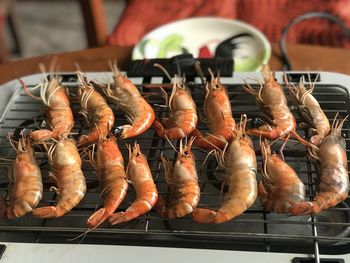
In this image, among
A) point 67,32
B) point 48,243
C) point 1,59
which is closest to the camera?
point 48,243

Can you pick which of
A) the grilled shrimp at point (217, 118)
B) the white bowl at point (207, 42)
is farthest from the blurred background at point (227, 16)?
the grilled shrimp at point (217, 118)

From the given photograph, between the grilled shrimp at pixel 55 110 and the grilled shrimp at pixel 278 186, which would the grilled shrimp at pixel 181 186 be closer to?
the grilled shrimp at pixel 278 186

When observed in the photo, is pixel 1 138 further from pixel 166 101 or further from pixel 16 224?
pixel 166 101

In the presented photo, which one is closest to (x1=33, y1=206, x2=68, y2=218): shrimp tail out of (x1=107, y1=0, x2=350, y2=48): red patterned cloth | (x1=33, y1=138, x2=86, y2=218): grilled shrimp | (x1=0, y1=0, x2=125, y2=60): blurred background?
(x1=33, y1=138, x2=86, y2=218): grilled shrimp

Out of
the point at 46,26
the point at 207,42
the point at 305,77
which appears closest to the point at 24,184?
the point at 305,77

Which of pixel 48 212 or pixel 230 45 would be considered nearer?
pixel 48 212

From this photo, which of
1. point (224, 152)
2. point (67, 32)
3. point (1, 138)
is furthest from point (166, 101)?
point (67, 32)

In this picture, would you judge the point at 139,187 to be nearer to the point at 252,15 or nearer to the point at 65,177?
the point at 65,177

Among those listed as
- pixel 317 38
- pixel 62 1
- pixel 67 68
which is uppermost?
pixel 62 1
